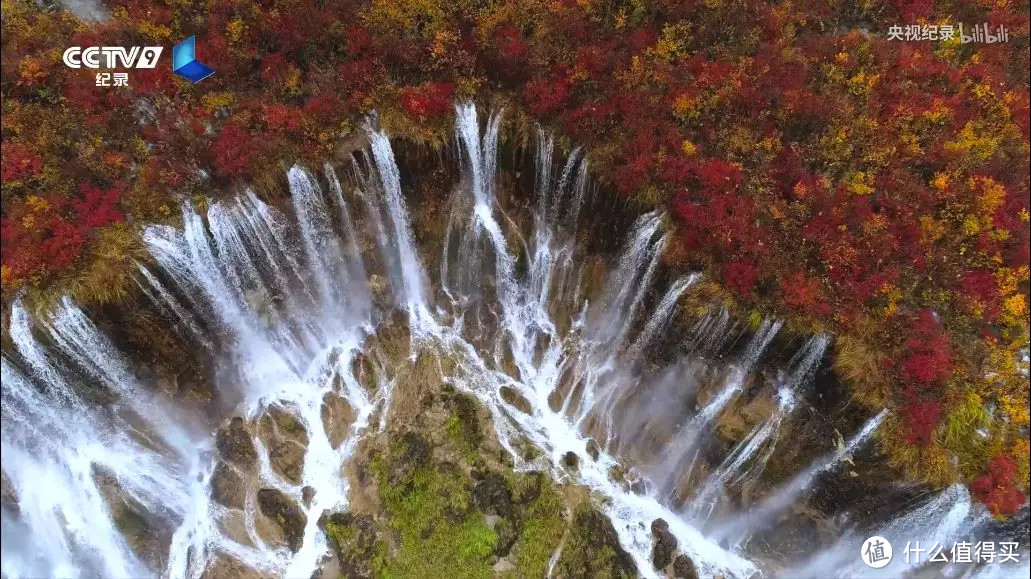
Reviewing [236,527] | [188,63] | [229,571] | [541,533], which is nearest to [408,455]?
[541,533]

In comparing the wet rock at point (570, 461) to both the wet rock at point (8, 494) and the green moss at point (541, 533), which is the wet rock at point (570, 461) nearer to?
the green moss at point (541, 533)

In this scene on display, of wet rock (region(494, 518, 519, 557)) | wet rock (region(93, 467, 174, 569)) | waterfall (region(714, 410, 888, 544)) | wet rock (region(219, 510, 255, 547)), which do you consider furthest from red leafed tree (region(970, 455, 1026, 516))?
wet rock (region(93, 467, 174, 569))

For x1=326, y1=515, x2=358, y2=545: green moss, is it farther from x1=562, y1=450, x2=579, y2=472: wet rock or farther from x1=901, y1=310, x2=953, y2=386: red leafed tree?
x1=901, y1=310, x2=953, y2=386: red leafed tree

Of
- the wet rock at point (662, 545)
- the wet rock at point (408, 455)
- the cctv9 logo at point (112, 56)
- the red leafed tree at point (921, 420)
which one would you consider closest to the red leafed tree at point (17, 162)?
the cctv9 logo at point (112, 56)

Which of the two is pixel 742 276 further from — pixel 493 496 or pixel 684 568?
pixel 493 496

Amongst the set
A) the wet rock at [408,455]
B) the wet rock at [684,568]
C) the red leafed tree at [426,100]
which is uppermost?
the red leafed tree at [426,100]

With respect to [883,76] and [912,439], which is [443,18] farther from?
[912,439]
